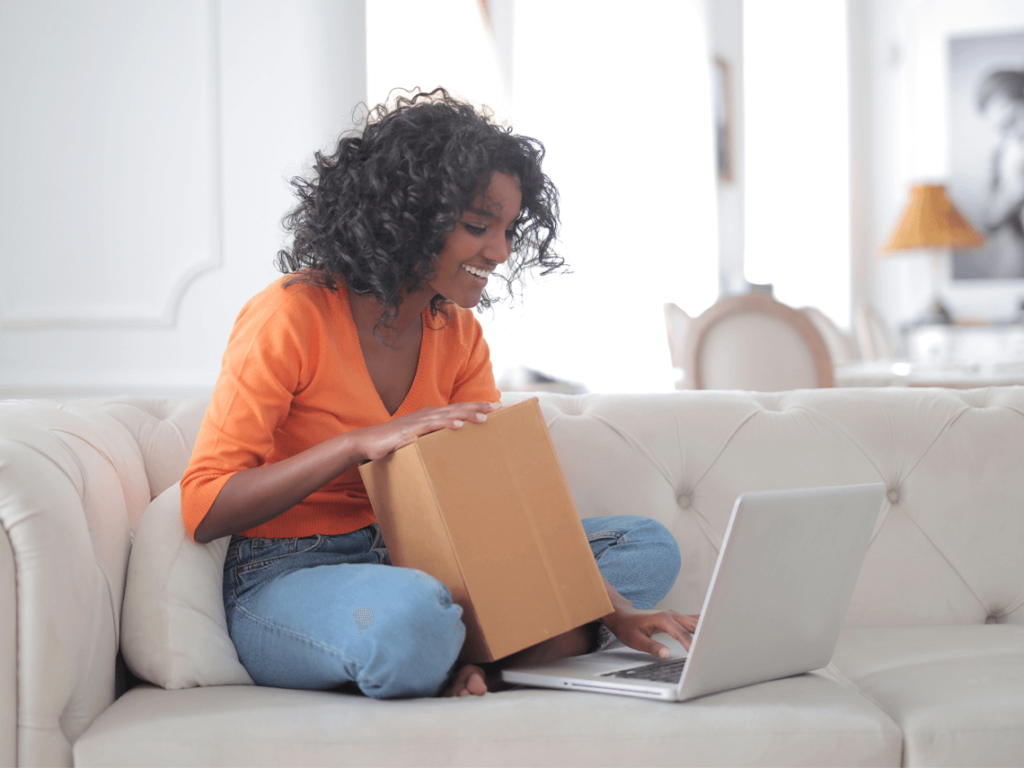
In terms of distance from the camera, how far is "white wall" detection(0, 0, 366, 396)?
225 centimetres

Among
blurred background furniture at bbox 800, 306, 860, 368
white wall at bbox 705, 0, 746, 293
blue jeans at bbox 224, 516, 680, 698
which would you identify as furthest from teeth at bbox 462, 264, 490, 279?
white wall at bbox 705, 0, 746, 293

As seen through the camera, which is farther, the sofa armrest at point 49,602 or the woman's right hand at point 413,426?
the woman's right hand at point 413,426

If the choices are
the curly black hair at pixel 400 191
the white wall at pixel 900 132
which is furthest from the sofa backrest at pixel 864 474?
the white wall at pixel 900 132

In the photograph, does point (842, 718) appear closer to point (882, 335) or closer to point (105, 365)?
point (105, 365)

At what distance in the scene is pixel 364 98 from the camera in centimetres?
241

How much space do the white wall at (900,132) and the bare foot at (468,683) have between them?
153 inches

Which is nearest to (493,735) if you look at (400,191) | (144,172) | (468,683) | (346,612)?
(468,683)

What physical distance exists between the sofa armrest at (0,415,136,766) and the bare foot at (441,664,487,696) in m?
0.37

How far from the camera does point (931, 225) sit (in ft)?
13.6

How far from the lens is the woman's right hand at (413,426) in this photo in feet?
3.14

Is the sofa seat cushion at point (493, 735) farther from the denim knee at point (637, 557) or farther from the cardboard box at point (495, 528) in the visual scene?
the denim knee at point (637, 557)

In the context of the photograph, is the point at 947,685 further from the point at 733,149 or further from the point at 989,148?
the point at 989,148

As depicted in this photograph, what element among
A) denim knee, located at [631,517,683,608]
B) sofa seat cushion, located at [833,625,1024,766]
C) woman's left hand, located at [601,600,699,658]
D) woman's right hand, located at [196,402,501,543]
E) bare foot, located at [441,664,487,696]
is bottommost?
sofa seat cushion, located at [833,625,1024,766]

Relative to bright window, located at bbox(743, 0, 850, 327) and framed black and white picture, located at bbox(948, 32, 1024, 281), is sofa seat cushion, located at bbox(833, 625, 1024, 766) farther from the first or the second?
framed black and white picture, located at bbox(948, 32, 1024, 281)
